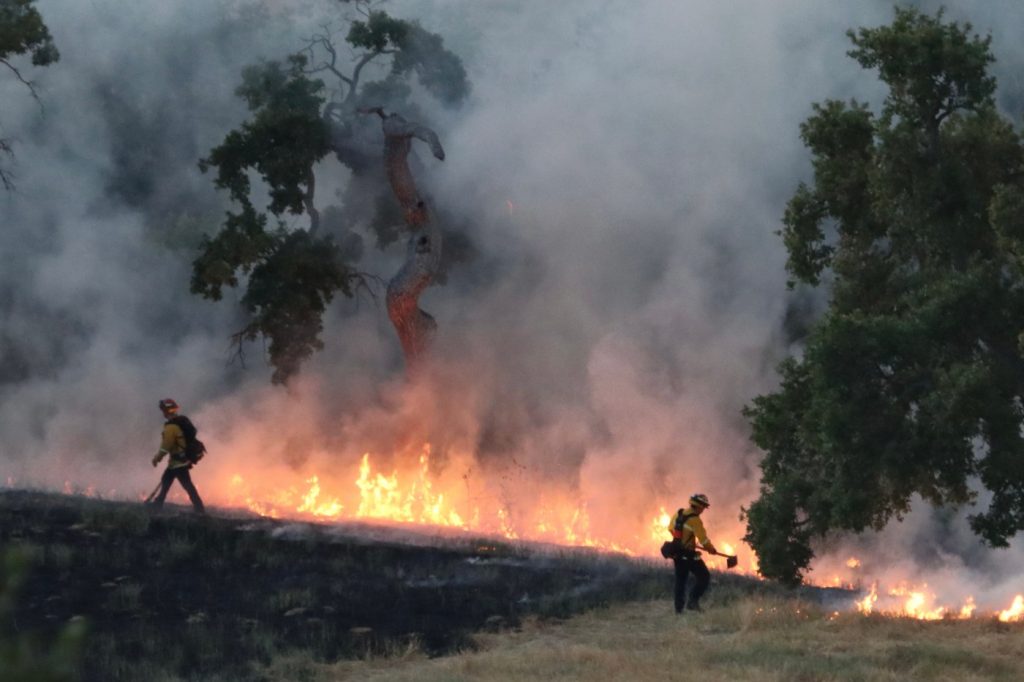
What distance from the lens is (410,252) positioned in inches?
1105

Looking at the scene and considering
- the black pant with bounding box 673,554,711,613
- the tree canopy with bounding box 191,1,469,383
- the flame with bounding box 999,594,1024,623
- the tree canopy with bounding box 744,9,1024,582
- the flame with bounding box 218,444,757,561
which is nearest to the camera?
the tree canopy with bounding box 744,9,1024,582

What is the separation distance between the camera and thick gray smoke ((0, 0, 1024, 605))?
30703 mm

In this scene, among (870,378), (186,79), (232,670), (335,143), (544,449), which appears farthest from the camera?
(186,79)

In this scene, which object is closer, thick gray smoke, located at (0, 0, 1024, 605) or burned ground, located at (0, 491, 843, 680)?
burned ground, located at (0, 491, 843, 680)

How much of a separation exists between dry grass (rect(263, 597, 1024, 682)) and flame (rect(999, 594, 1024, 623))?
514 millimetres

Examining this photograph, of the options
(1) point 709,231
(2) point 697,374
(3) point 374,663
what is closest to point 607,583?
(3) point 374,663

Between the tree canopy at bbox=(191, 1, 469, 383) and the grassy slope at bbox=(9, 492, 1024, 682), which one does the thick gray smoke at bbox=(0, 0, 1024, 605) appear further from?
the grassy slope at bbox=(9, 492, 1024, 682)

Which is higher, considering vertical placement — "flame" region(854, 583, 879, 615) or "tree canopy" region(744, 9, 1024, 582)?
"tree canopy" region(744, 9, 1024, 582)

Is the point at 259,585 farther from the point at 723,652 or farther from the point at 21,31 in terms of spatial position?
the point at 21,31

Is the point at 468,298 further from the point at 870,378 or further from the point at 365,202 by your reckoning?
the point at 870,378

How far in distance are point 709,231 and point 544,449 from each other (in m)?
6.05

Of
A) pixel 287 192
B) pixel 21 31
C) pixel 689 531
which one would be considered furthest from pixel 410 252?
pixel 689 531

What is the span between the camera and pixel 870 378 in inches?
519

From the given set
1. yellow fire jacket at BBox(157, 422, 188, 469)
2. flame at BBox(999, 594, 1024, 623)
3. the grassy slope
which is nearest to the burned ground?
the grassy slope
